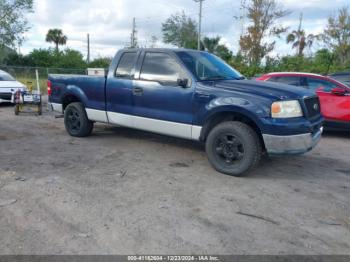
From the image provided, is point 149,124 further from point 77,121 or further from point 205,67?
point 77,121

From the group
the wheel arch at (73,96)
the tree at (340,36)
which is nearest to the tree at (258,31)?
the tree at (340,36)

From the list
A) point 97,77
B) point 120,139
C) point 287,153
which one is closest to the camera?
point 287,153

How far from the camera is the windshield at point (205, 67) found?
217 inches

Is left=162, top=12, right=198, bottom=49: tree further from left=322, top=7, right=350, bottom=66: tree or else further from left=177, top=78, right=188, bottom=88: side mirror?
left=177, top=78, right=188, bottom=88: side mirror

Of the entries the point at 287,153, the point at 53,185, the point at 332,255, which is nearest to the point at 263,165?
the point at 287,153

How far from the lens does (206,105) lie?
5.11 m

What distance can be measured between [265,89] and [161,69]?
1827 mm

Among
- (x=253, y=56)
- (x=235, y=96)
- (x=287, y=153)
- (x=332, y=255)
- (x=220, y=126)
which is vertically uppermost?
(x=253, y=56)

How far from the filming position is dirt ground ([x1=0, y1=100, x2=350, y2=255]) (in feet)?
10.1

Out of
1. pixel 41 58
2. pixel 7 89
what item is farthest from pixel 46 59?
pixel 7 89

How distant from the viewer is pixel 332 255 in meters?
2.97

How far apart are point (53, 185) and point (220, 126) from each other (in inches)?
97.5

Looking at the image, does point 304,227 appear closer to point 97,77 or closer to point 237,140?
point 237,140

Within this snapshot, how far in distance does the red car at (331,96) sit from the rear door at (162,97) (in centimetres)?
425
